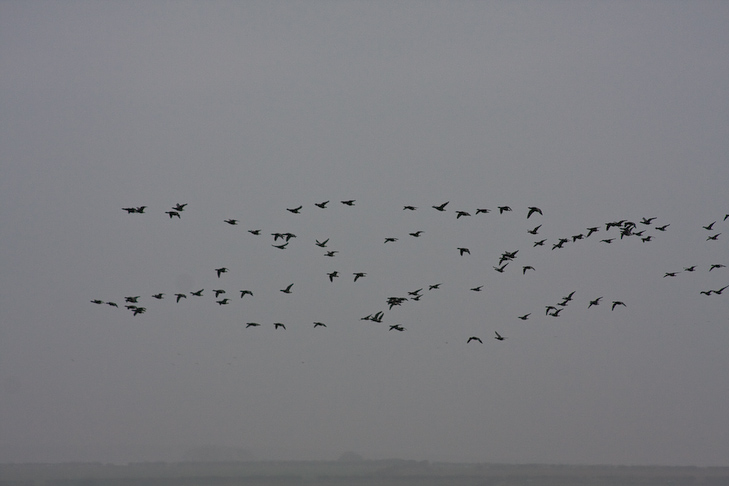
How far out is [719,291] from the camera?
75.5 metres

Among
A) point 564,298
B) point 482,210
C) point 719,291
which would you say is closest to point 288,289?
point 482,210

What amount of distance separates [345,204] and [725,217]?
1448 inches

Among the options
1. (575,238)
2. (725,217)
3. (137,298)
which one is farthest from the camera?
(137,298)

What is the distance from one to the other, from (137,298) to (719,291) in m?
61.8

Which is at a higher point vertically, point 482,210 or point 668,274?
point 482,210

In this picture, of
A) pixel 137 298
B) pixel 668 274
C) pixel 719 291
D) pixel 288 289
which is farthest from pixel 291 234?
pixel 719 291

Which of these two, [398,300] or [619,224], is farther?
[398,300]

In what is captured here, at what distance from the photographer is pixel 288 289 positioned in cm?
7731

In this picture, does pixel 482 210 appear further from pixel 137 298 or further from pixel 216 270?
pixel 137 298

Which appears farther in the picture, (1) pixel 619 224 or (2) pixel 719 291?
(2) pixel 719 291

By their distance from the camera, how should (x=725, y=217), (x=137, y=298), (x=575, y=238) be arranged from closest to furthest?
(x=725, y=217), (x=575, y=238), (x=137, y=298)

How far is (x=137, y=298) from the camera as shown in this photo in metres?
78.3

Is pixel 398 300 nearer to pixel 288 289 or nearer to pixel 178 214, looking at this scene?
pixel 288 289

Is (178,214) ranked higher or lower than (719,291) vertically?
higher
